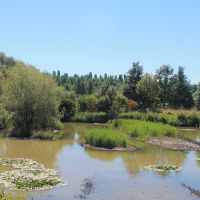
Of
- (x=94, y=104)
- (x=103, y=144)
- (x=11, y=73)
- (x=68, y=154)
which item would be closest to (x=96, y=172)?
(x=68, y=154)

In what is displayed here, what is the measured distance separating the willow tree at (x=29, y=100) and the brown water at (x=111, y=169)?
14.1ft

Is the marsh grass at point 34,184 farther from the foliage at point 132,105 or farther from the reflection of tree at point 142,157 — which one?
the foliage at point 132,105

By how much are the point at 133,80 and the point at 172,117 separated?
18.7 meters

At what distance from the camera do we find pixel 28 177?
850 inches

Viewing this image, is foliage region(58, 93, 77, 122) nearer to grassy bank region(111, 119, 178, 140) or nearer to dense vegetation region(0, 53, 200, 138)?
dense vegetation region(0, 53, 200, 138)

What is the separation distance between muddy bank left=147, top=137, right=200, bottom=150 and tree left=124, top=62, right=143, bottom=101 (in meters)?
37.7

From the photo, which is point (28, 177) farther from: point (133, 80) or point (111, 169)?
point (133, 80)

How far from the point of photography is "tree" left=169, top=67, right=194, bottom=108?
82.9 m

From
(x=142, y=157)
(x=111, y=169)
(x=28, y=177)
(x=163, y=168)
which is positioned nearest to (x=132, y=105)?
(x=142, y=157)

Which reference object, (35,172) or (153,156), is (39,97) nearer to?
(153,156)

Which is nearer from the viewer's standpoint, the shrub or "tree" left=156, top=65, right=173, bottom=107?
the shrub

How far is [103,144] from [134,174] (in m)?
9.60

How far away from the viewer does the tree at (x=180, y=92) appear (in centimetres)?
8288

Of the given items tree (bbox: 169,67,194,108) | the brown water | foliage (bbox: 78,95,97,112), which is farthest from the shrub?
tree (bbox: 169,67,194,108)
